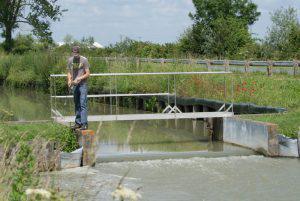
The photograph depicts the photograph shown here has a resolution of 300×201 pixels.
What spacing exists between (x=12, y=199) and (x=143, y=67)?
28.1 meters

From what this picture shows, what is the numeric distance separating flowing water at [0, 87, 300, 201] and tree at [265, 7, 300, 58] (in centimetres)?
2533

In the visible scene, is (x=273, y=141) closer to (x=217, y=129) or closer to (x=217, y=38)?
(x=217, y=129)

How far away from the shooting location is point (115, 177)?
13922 mm

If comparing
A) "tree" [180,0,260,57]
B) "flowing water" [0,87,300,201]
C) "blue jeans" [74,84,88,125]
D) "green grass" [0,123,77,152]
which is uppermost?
"tree" [180,0,260,57]

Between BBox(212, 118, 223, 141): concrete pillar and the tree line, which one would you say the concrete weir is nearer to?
BBox(212, 118, 223, 141): concrete pillar

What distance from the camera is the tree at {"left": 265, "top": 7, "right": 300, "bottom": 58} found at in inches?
1829

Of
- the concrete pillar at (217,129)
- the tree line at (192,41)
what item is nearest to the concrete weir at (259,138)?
the concrete pillar at (217,129)

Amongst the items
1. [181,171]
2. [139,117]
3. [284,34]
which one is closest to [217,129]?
[139,117]

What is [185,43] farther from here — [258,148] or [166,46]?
[258,148]

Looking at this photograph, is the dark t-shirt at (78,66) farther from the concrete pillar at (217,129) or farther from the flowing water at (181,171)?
the concrete pillar at (217,129)

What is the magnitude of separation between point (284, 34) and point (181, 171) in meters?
42.8

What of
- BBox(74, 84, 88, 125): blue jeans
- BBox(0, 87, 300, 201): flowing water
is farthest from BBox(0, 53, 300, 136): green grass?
BBox(74, 84, 88, 125): blue jeans

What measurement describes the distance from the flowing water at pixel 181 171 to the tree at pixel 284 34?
997 inches

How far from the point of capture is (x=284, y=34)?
182 feet
